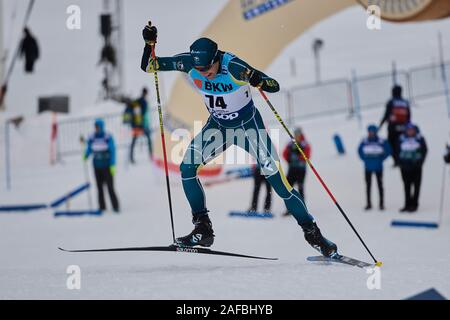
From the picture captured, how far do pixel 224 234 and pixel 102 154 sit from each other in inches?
103

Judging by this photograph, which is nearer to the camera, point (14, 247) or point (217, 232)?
point (14, 247)

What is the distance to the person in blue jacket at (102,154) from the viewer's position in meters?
8.78

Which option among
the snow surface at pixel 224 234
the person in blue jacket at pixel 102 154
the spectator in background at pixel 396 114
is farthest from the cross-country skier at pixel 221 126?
the spectator in background at pixel 396 114

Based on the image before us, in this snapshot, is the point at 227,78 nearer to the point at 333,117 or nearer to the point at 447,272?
the point at 447,272

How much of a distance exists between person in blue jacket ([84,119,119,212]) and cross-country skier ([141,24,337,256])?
4687mm

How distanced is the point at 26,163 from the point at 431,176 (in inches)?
360

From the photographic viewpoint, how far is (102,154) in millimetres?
8820

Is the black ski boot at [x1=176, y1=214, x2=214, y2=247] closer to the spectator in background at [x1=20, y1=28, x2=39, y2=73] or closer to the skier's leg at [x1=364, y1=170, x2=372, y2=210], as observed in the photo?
the skier's leg at [x1=364, y1=170, x2=372, y2=210]

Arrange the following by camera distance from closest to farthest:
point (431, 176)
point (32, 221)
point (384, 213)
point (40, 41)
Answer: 1. point (384, 213)
2. point (32, 221)
3. point (431, 176)
4. point (40, 41)

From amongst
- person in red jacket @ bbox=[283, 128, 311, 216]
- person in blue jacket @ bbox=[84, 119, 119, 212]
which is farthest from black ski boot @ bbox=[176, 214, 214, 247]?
person in blue jacket @ bbox=[84, 119, 119, 212]

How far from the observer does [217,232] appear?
24.0 ft

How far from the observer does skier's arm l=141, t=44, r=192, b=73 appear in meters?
4.09
